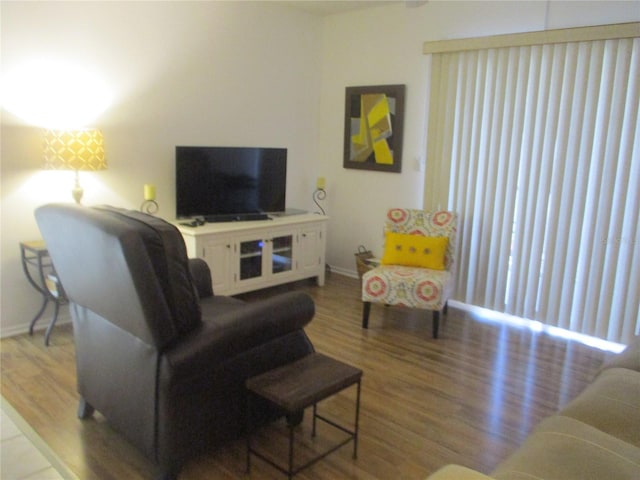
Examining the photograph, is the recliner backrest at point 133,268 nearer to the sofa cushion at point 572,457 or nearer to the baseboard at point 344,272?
the sofa cushion at point 572,457

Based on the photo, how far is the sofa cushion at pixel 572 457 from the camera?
1600 millimetres

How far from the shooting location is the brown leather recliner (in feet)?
6.66

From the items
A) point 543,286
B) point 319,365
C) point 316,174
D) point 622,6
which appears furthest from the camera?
point 316,174

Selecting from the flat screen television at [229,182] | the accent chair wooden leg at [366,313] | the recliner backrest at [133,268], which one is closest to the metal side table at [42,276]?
the flat screen television at [229,182]

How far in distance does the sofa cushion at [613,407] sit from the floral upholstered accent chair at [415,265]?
1.71 meters

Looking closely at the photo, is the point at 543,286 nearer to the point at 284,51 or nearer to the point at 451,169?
the point at 451,169

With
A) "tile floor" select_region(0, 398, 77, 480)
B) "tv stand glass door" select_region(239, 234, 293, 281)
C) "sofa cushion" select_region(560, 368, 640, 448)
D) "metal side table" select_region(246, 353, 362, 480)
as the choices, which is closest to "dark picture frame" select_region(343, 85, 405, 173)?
"tv stand glass door" select_region(239, 234, 293, 281)

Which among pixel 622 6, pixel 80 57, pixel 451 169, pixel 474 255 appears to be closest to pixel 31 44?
pixel 80 57

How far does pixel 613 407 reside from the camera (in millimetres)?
1998

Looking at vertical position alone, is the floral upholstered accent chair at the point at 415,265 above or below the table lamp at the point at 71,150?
below

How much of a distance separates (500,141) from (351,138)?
5.29 ft

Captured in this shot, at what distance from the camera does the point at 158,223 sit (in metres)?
2.08

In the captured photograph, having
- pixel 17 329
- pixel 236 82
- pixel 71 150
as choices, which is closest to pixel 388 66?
pixel 236 82

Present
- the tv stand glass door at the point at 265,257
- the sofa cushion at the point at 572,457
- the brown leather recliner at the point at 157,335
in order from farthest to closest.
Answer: the tv stand glass door at the point at 265,257 < the brown leather recliner at the point at 157,335 < the sofa cushion at the point at 572,457
